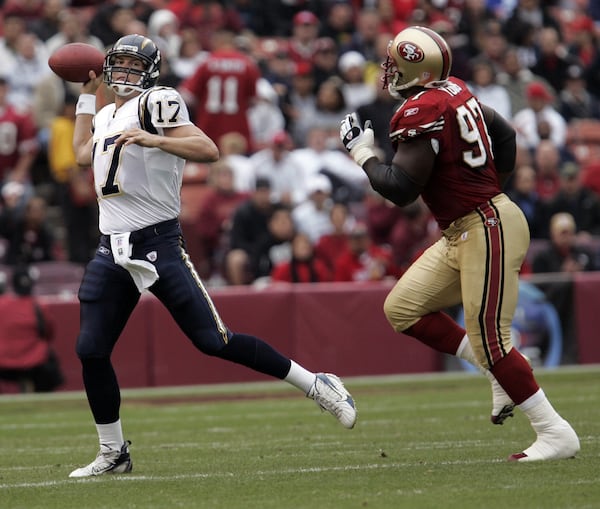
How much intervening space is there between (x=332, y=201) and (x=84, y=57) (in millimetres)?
7562

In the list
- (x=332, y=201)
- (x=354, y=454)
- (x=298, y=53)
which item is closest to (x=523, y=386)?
(x=354, y=454)

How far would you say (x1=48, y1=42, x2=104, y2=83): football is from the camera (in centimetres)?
651

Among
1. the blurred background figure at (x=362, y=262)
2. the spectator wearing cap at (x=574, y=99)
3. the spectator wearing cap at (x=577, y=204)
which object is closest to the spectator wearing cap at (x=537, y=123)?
the spectator wearing cap at (x=577, y=204)

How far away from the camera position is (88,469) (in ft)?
20.2

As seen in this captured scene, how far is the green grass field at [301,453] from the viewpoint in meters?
5.25

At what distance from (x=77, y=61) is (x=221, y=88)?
7.92 m

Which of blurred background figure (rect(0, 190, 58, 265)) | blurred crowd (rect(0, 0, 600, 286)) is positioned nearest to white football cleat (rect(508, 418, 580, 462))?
blurred crowd (rect(0, 0, 600, 286))

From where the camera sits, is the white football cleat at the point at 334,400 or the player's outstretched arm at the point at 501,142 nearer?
the white football cleat at the point at 334,400

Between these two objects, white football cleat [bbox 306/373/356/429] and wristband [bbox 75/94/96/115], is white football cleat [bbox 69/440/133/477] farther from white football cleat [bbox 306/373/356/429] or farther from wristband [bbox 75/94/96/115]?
wristband [bbox 75/94/96/115]

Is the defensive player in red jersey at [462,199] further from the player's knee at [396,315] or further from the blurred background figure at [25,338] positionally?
the blurred background figure at [25,338]

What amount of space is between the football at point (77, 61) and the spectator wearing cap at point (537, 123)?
9274 millimetres

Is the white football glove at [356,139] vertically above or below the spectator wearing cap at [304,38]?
above

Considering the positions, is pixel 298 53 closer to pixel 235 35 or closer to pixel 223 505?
pixel 235 35

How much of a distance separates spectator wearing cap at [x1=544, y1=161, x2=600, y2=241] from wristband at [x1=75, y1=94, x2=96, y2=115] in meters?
8.21
